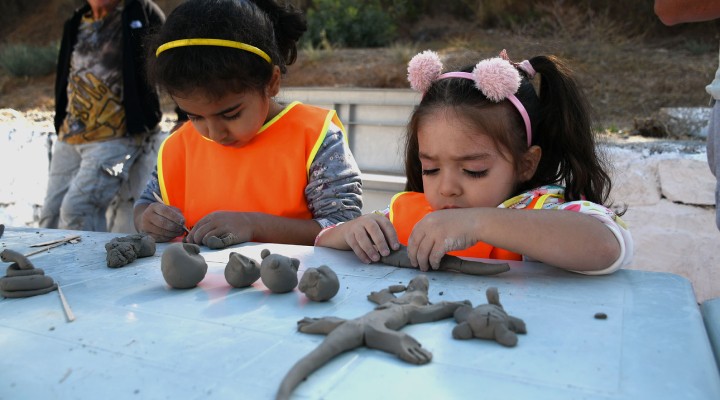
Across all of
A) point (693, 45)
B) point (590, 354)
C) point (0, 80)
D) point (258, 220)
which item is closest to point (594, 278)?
point (590, 354)

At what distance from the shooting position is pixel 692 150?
368cm

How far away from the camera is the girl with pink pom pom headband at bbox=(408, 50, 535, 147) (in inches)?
71.2

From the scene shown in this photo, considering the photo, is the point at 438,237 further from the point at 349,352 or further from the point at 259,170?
the point at 259,170

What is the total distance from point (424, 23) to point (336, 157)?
34.4 feet

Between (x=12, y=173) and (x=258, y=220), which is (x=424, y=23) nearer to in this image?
(x=12, y=173)

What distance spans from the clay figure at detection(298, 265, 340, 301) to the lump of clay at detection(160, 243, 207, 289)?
0.26 m

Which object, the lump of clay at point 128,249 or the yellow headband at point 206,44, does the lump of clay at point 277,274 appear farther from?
the yellow headband at point 206,44

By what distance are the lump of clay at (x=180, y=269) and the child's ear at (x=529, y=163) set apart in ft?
3.27

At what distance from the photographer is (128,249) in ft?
5.41

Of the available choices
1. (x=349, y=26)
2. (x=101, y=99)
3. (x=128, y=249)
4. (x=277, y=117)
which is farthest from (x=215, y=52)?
(x=349, y=26)

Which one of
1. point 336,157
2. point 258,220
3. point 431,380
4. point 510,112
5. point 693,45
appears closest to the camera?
point 431,380

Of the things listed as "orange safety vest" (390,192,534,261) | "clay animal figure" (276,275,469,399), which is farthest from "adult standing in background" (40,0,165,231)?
"clay animal figure" (276,275,469,399)

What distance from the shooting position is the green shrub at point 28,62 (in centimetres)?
1070

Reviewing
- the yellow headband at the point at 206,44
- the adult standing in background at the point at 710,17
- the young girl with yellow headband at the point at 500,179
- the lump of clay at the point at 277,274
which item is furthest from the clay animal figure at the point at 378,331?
the adult standing in background at the point at 710,17
